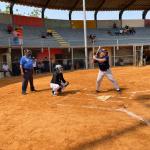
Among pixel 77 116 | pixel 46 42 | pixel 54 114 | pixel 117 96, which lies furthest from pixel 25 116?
pixel 46 42

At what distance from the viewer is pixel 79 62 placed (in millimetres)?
36562

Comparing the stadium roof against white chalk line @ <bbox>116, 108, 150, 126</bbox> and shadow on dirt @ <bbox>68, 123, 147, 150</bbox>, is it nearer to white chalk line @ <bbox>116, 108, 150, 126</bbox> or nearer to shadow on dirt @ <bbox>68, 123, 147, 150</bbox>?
white chalk line @ <bbox>116, 108, 150, 126</bbox>

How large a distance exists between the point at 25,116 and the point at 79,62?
86.8 ft

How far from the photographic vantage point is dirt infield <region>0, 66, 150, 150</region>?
7.86 metres

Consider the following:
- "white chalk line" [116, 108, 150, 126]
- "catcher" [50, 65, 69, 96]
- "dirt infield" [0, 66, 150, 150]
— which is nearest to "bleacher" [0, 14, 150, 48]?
"catcher" [50, 65, 69, 96]

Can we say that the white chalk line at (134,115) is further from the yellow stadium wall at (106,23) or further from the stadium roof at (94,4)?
the yellow stadium wall at (106,23)

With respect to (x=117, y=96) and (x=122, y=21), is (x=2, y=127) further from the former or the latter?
(x=122, y=21)

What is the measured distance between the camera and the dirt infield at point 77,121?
7863 millimetres

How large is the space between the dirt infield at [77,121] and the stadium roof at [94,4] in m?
26.9

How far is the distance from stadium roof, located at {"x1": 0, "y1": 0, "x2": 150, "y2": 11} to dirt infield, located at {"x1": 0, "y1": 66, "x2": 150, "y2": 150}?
88.3 ft

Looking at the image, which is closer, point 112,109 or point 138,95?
point 112,109

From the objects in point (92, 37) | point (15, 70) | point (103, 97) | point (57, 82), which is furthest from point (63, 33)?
point (103, 97)

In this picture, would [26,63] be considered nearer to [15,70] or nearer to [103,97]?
[103,97]

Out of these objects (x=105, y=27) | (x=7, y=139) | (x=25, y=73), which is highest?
(x=105, y=27)
